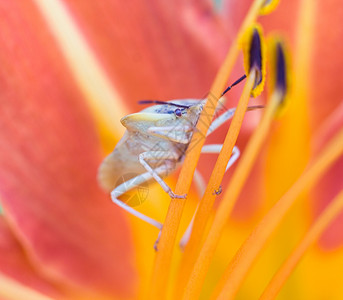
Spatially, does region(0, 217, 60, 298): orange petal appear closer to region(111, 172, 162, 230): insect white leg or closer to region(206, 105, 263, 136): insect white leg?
region(111, 172, 162, 230): insect white leg

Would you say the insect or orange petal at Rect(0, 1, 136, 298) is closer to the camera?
the insect

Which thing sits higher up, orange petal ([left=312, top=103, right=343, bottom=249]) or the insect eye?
the insect eye

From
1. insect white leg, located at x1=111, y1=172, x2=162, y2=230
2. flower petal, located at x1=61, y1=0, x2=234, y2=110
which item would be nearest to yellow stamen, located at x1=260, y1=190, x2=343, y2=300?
insect white leg, located at x1=111, y1=172, x2=162, y2=230

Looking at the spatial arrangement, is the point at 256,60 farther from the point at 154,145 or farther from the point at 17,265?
the point at 17,265

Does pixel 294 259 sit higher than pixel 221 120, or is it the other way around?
pixel 221 120

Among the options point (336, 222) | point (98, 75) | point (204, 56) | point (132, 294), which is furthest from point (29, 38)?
point (336, 222)

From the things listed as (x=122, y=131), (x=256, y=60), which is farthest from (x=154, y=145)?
(x=122, y=131)

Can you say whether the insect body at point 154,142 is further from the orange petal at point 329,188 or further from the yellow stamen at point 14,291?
the orange petal at point 329,188
